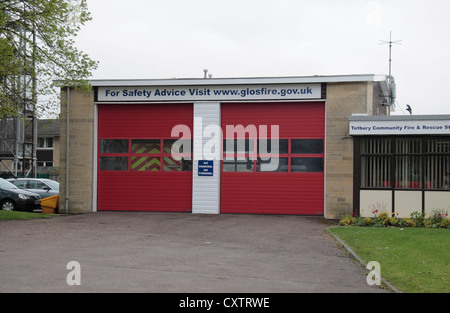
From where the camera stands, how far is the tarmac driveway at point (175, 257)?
763cm

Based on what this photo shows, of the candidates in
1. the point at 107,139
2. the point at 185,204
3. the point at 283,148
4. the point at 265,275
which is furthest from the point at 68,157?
the point at 265,275

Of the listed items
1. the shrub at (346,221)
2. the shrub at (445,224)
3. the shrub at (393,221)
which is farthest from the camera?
the shrub at (346,221)

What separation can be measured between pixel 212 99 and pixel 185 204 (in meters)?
3.77

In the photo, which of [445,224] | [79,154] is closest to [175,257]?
[445,224]

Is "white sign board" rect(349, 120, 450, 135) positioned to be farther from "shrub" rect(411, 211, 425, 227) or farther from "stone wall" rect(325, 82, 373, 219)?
"shrub" rect(411, 211, 425, 227)

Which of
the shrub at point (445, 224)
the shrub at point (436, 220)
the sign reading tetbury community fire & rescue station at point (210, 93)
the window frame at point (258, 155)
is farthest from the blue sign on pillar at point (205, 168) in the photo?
the shrub at point (445, 224)

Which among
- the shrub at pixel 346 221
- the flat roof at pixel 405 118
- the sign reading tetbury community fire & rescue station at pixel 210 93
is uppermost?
the sign reading tetbury community fire & rescue station at pixel 210 93

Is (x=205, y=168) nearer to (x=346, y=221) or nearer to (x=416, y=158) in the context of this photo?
(x=346, y=221)

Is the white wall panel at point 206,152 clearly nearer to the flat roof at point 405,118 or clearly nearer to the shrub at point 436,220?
the flat roof at point 405,118

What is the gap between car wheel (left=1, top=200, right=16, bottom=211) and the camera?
22.4m

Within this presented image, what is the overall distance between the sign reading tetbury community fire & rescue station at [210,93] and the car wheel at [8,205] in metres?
5.73

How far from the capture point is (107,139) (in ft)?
68.1

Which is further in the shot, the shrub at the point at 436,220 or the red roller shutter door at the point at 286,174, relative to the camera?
the red roller shutter door at the point at 286,174

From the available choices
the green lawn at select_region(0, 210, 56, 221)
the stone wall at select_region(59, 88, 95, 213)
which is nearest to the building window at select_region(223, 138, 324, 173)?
the stone wall at select_region(59, 88, 95, 213)
